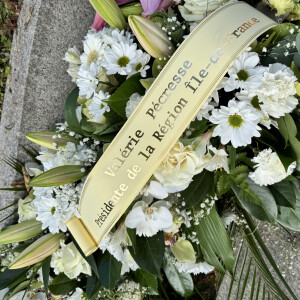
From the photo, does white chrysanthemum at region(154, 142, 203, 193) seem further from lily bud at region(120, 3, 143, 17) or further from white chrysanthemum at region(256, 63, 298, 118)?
lily bud at region(120, 3, 143, 17)

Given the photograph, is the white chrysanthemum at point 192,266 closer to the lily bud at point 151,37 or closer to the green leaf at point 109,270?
the green leaf at point 109,270

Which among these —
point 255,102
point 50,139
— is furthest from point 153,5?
point 50,139

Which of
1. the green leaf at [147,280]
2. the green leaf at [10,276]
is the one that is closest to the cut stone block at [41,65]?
the green leaf at [10,276]

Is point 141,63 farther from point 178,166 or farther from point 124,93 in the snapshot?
point 178,166

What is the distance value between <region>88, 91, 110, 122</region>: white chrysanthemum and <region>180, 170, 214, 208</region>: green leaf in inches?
12.9

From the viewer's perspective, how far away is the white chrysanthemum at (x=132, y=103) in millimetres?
940

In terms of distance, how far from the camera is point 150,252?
1116 millimetres

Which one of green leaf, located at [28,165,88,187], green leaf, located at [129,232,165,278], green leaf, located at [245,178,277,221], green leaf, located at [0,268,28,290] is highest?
green leaf, located at [245,178,277,221]

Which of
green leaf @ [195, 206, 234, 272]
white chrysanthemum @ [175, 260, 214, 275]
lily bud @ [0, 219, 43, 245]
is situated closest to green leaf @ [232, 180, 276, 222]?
green leaf @ [195, 206, 234, 272]

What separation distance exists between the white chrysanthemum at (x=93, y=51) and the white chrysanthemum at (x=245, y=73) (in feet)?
1.28

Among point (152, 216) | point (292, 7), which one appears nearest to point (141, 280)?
point (152, 216)

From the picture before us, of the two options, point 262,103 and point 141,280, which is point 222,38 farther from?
point 141,280

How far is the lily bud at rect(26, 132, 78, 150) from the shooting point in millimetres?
1203

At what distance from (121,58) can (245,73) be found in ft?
1.13
